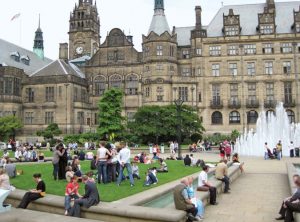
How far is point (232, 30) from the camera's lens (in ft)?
211

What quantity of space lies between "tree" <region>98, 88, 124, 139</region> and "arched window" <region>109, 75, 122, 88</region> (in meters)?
12.6

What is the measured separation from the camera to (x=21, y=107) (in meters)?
64.8

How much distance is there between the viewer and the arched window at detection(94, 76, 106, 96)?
67.4 metres

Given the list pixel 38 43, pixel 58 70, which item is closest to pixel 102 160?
pixel 58 70

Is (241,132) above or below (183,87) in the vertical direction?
below

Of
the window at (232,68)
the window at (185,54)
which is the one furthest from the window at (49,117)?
the window at (232,68)

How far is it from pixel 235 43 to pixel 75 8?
43.2 m

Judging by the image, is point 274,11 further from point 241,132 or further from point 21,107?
point 21,107

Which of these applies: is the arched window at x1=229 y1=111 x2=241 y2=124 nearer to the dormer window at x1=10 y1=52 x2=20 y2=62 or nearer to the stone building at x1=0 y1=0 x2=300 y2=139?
the stone building at x1=0 y1=0 x2=300 y2=139

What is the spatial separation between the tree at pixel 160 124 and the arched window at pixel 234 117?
462 inches

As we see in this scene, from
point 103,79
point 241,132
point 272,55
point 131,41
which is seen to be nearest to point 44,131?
point 103,79

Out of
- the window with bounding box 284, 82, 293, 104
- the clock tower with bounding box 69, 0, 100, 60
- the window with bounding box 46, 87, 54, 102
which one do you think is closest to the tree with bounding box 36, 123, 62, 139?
the window with bounding box 46, 87, 54, 102

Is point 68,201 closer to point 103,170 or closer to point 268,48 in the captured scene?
point 103,170

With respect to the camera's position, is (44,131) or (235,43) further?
(235,43)
